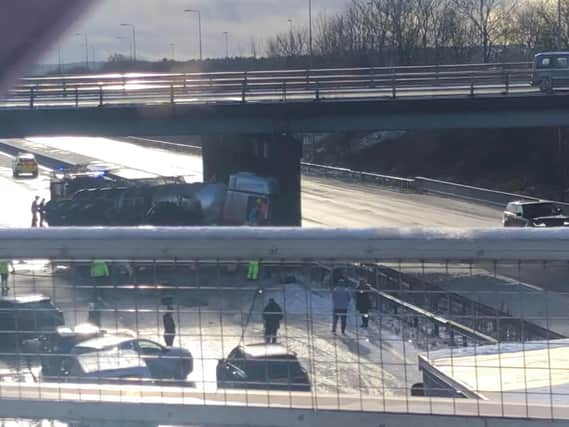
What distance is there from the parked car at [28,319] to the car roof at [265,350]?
1.84 ft

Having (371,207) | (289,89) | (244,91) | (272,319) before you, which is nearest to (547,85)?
(289,89)

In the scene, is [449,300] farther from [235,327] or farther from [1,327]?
[1,327]

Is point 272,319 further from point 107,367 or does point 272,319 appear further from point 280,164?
Answer: point 280,164

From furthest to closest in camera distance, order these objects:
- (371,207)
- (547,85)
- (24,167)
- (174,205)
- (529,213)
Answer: (24,167), (371,207), (547,85), (174,205), (529,213)

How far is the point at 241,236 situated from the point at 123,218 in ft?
71.6

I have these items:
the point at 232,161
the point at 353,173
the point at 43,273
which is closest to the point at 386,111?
the point at 232,161

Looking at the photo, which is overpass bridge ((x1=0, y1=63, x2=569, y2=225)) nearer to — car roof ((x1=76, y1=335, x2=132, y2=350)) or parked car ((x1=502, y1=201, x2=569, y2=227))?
parked car ((x1=502, y1=201, x2=569, y2=227))

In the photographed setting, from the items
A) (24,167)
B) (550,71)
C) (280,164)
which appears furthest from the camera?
(24,167)

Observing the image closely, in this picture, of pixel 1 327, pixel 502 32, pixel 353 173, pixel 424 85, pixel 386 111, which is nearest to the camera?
pixel 1 327

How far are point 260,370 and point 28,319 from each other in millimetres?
711

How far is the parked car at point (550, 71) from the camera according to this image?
24.2 meters

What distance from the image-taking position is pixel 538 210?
76.0 feet

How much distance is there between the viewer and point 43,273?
10.2ft

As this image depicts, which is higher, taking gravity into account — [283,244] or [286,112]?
[283,244]
